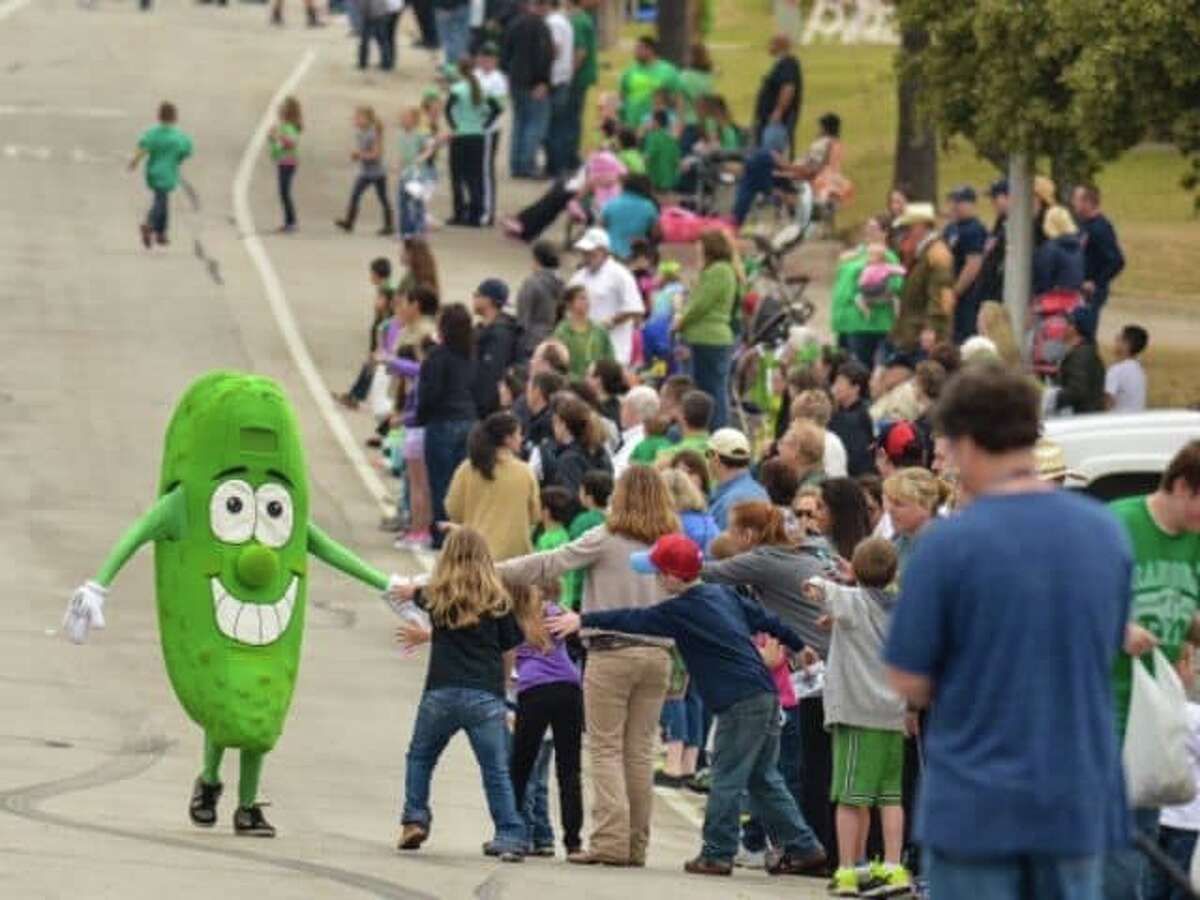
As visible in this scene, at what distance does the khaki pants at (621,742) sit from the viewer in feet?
49.0

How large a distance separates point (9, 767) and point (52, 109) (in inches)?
1321

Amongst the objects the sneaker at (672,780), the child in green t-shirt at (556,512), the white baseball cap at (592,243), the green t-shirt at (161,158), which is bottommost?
the sneaker at (672,780)

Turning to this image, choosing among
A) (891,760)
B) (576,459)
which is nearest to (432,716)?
(891,760)

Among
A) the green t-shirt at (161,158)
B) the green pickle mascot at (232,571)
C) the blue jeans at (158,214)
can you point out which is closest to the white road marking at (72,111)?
the blue jeans at (158,214)

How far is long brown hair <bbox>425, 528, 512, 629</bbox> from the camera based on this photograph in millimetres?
14383

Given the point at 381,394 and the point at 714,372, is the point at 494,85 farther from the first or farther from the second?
the point at 714,372

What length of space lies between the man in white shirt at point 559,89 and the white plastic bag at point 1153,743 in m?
32.5

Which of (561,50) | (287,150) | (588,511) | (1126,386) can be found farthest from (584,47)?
(588,511)

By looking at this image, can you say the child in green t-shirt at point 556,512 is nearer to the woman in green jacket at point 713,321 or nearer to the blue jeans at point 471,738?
the blue jeans at point 471,738

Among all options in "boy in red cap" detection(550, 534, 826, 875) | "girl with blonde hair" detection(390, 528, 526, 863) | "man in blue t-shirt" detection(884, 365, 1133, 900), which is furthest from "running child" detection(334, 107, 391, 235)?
"man in blue t-shirt" detection(884, 365, 1133, 900)

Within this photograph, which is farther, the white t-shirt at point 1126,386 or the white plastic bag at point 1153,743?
the white t-shirt at point 1126,386

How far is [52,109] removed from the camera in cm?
4881

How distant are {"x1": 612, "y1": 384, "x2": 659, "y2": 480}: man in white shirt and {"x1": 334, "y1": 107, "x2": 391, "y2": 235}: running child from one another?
58.0ft

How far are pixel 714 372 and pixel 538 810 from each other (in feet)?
38.3
